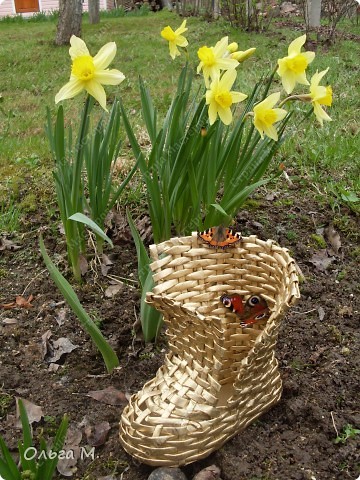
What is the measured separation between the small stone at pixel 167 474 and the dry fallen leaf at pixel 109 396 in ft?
0.93

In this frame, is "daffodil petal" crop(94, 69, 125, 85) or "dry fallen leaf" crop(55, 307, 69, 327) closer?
"daffodil petal" crop(94, 69, 125, 85)

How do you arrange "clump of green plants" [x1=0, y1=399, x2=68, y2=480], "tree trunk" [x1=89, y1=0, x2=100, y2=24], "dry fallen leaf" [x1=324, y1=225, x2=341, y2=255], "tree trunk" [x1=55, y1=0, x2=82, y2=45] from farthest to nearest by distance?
1. "tree trunk" [x1=89, y1=0, x2=100, y2=24]
2. "tree trunk" [x1=55, y1=0, x2=82, y2=45]
3. "dry fallen leaf" [x1=324, y1=225, x2=341, y2=255]
4. "clump of green plants" [x1=0, y1=399, x2=68, y2=480]

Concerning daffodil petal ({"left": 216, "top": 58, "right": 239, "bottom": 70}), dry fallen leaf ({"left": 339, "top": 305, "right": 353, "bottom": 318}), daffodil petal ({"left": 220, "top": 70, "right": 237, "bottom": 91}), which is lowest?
dry fallen leaf ({"left": 339, "top": 305, "right": 353, "bottom": 318})

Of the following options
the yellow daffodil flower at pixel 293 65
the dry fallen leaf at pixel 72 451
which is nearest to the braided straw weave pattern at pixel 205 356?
the dry fallen leaf at pixel 72 451

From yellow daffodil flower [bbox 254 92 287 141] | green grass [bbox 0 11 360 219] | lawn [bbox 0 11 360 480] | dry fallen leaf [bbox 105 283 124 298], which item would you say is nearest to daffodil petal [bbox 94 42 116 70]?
yellow daffodil flower [bbox 254 92 287 141]

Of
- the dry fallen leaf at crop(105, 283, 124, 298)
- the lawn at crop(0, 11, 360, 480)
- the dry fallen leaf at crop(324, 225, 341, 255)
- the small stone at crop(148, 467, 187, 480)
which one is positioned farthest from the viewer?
the dry fallen leaf at crop(324, 225, 341, 255)

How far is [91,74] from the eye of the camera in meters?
1.52

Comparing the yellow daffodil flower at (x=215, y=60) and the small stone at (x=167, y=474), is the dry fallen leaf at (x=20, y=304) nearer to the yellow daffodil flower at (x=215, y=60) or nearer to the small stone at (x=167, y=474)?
the small stone at (x=167, y=474)

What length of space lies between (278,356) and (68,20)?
6156 millimetres

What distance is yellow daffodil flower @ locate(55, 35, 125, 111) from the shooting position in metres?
1.52

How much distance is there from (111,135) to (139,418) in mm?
1074

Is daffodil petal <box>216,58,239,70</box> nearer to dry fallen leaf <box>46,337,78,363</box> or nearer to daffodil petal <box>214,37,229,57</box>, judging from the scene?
daffodil petal <box>214,37,229,57</box>

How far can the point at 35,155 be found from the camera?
3072 millimetres

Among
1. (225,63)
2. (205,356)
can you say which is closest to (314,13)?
(225,63)
